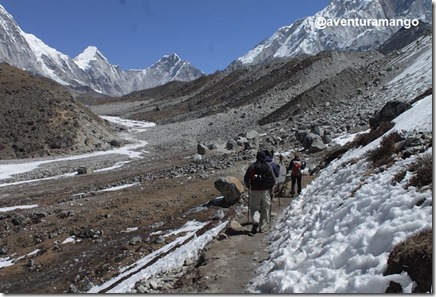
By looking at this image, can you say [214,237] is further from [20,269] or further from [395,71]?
[395,71]

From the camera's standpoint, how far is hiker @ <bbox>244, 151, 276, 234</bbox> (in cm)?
1371

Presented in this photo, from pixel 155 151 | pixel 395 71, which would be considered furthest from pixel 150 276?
pixel 395 71

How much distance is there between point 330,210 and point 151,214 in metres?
14.7

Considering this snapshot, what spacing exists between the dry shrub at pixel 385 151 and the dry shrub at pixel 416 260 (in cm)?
553

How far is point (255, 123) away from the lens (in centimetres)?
7238

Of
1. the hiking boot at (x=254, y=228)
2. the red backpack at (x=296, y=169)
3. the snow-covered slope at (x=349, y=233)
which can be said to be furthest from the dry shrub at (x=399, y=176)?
the red backpack at (x=296, y=169)

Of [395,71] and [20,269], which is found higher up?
Result: [395,71]

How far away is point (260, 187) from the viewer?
45.7ft

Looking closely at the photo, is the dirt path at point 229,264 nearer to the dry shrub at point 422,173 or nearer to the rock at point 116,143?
the dry shrub at point 422,173

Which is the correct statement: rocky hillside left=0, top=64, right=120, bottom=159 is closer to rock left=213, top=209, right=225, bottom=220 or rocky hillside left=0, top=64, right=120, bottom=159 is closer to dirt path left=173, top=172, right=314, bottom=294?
rock left=213, top=209, right=225, bottom=220

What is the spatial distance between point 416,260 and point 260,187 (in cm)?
703

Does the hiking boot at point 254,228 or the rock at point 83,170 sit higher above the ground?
the rock at point 83,170

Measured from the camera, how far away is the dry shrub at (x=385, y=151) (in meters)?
13.3

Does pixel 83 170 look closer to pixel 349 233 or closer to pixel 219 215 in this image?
pixel 219 215
